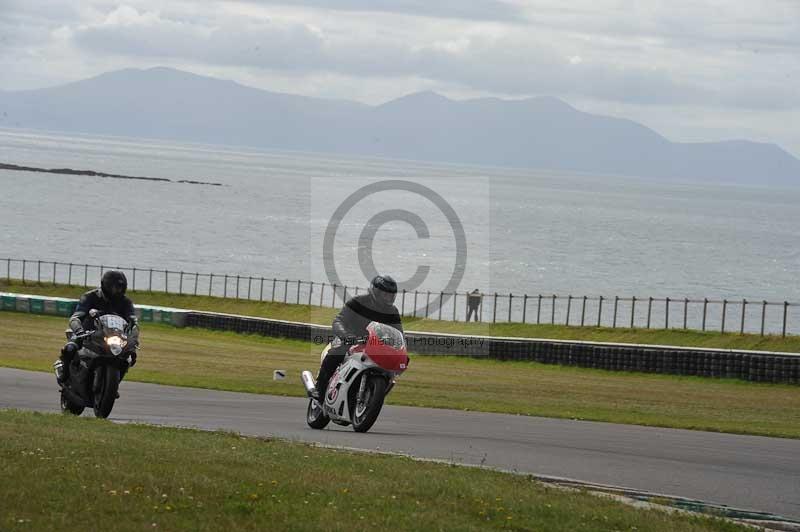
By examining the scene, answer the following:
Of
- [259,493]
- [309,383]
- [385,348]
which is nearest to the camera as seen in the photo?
[259,493]

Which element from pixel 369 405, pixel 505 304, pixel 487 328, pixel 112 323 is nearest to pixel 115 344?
pixel 112 323

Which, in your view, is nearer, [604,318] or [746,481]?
[746,481]

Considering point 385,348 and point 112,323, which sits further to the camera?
point 112,323

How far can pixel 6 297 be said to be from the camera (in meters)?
53.8

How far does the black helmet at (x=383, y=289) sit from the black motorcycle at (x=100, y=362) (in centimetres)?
304

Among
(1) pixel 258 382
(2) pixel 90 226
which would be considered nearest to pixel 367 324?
(1) pixel 258 382

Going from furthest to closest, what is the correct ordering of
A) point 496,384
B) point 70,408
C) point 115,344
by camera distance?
point 496,384, point 70,408, point 115,344

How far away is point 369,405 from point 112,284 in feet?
11.5

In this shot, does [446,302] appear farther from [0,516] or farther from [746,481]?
[0,516]

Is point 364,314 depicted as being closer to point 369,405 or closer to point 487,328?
point 369,405

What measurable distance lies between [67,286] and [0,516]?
2335 inches

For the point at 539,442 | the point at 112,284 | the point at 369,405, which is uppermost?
the point at 112,284

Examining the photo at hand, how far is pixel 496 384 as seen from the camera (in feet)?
103

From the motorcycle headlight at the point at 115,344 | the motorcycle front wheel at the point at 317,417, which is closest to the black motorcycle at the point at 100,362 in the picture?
the motorcycle headlight at the point at 115,344
